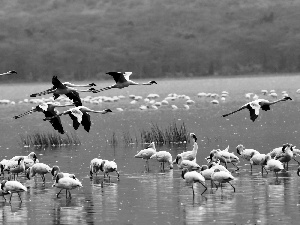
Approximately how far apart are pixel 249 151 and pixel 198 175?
558cm

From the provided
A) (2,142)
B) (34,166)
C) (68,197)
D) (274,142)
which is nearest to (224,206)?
(68,197)

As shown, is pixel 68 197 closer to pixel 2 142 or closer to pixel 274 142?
pixel 274 142

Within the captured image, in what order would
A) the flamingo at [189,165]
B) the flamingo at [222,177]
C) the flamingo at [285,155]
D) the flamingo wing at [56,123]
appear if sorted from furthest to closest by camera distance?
the flamingo at [285,155], the flamingo at [189,165], the flamingo wing at [56,123], the flamingo at [222,177]

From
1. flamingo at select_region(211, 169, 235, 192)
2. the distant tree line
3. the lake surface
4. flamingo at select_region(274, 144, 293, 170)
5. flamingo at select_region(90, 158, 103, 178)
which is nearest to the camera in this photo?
the lake surface

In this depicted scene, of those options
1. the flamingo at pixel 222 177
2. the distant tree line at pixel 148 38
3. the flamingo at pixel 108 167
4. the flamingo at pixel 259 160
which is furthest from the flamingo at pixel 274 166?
the distant tree line at pixel 148 38

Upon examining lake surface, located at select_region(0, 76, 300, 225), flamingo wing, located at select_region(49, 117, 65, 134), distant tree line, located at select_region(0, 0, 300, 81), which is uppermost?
distant tree line, located at select_region(0, 0, 300, 81)

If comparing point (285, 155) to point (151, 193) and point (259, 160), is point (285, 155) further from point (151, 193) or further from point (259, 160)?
point (151, 193)

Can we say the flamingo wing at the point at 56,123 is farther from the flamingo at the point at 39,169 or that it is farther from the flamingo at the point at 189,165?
the flamingo at the point at 189,165

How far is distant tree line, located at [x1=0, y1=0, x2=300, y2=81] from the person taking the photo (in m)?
142

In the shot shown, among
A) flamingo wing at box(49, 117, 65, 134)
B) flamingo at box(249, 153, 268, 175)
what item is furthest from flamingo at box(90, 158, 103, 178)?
flamingo at box(249, 153, 268, 175)

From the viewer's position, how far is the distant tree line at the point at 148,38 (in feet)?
466

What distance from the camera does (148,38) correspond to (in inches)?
6009

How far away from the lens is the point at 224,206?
22844 millimetres

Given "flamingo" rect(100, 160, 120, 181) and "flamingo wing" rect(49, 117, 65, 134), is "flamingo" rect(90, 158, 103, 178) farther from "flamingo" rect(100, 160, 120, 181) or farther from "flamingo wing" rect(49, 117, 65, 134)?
"flamingo wing" rect(49, 117, 65, 134)
